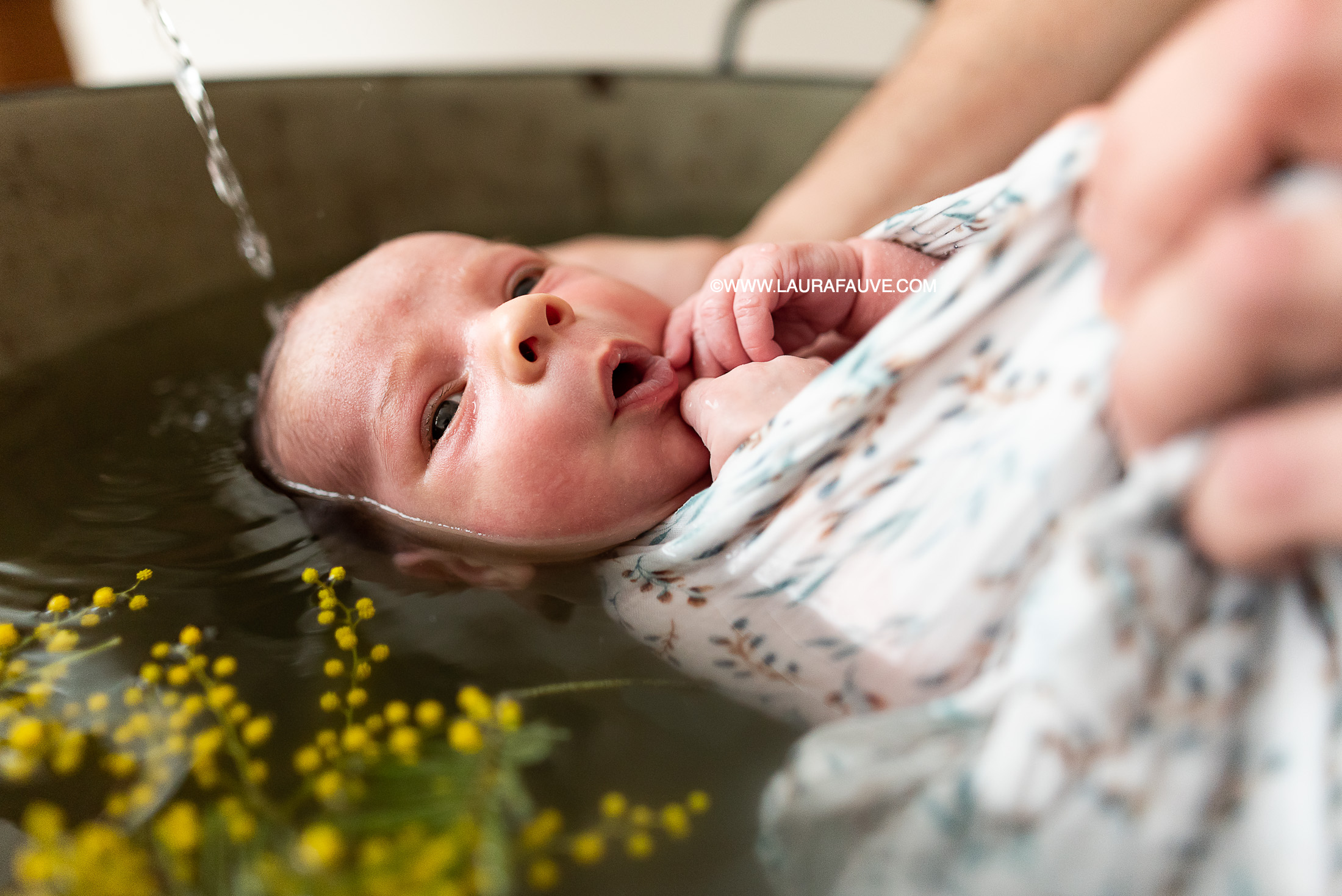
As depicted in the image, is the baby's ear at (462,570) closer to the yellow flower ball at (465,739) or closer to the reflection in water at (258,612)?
the reflection in water at (258,612)

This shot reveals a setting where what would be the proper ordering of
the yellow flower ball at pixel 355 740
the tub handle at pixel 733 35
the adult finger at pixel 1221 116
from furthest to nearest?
the tub handle at pixel 733 35
the yellow flower ball at pixel 355 740
the adult finger at pixel 1221 116

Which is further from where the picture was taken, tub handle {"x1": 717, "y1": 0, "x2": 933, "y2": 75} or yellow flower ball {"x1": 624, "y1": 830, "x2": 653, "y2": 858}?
tub handle {"x1": 717, "y1": 0, "x2": 933, "y2": 75}

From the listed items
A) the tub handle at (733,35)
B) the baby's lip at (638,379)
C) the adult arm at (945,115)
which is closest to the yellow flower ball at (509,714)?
the baby's lip at (638,379)

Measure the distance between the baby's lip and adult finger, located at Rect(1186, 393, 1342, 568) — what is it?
0.37 m

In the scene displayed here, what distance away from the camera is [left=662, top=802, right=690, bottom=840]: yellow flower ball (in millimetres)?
420

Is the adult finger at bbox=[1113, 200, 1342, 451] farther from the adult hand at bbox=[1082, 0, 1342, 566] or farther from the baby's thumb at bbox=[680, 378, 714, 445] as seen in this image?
the baby's thumb at bbox=[680, 378, 714, 445]

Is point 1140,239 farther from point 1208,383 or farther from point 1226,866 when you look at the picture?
point 1226,866

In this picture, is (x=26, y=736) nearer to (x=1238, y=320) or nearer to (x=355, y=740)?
(x=355, y=740)

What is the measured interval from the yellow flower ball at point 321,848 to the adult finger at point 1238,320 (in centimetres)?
40

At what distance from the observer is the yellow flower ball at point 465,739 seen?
0.38 metres

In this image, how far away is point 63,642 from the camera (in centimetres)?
51

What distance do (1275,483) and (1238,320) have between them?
70 millimetres

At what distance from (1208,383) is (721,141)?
1.06 metres

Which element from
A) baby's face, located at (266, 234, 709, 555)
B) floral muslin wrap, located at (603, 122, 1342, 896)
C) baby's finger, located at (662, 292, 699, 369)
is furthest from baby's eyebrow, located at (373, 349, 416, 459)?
floral muslin wrap, located at (603, 122, 1342, 896)
